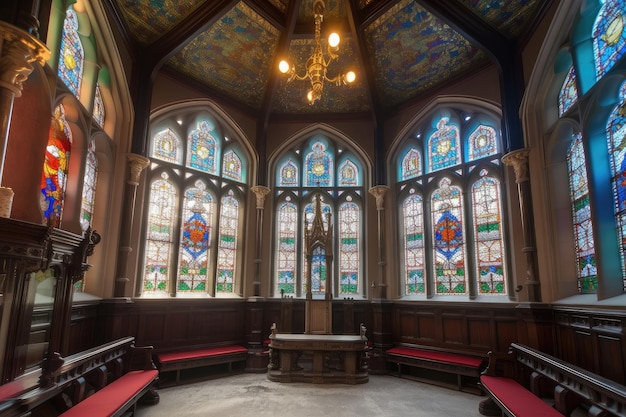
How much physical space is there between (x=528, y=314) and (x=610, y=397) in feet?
11.5

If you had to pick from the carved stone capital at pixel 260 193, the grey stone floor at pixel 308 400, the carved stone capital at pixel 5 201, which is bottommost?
the grey stone floor at pixel 308 400

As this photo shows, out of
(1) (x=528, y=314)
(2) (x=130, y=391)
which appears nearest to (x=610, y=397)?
(1) (x=528, y=314)

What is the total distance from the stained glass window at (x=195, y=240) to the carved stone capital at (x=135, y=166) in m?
1.52

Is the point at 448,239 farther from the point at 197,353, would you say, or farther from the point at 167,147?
the point at 167,147

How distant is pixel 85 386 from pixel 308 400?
3.36m

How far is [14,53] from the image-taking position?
4.16 metres

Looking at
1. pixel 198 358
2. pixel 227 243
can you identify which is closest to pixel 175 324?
pixel 198 358

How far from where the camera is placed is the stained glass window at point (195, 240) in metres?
9.27

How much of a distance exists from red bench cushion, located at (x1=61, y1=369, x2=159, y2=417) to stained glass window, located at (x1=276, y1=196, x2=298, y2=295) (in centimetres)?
447

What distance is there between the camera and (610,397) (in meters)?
3.56

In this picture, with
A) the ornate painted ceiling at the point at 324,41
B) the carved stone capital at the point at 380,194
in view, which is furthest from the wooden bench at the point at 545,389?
the ornate painted ceiling at the point at 324,41

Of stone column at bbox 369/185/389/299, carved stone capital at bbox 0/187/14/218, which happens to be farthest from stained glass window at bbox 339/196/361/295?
carved stone capital at bbox 0/187/14/218

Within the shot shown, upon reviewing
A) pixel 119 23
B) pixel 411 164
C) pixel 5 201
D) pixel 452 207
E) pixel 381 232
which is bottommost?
pixel 5 201

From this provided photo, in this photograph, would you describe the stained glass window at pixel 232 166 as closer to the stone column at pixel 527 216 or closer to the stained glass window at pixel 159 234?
the stained glass window at pixel 159 234
